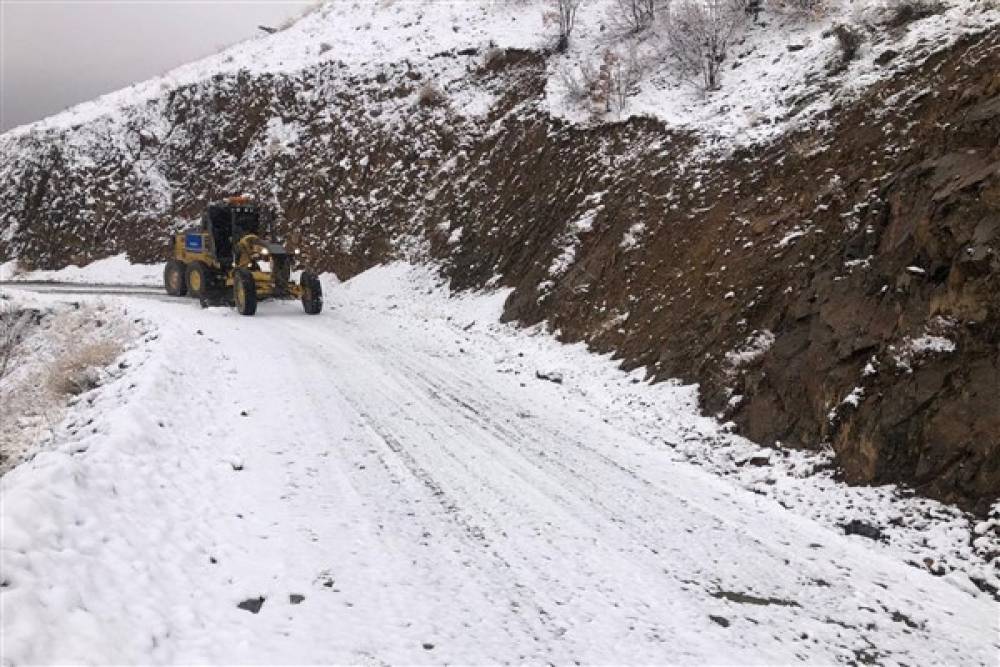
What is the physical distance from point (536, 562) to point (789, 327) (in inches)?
192

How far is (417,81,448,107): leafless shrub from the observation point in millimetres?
22919

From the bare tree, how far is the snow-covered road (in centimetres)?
960

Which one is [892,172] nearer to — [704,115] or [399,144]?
[704,115]

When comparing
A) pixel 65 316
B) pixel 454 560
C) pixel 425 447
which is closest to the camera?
pixel 454 560

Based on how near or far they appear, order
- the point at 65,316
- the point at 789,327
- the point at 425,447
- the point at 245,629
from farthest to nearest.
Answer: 1. the point at 65,316
2. the point at 789,327
3. the point at 425,447
4. the point at 245,629

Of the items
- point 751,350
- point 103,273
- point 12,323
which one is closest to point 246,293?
point 12,323

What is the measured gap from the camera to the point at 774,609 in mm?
4723

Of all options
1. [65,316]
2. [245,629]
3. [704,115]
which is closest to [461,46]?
[704,115]

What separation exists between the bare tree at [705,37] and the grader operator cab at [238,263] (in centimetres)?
1054

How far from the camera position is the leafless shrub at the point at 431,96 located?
22.9 meters

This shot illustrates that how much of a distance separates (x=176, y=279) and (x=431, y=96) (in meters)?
10.7

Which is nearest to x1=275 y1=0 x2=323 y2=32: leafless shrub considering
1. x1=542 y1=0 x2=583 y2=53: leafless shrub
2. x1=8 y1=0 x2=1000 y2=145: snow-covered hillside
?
x1=8 y1=0 x2=1000 y2=145: snow-covered hillside

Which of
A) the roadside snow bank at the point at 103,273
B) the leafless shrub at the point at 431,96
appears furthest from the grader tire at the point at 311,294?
the roadside snow bank at the point at 103,273

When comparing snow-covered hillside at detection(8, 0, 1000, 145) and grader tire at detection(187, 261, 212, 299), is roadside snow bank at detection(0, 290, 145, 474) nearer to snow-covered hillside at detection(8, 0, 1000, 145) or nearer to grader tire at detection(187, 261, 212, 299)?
grader tire at detection(187, 261, 212, 299)
